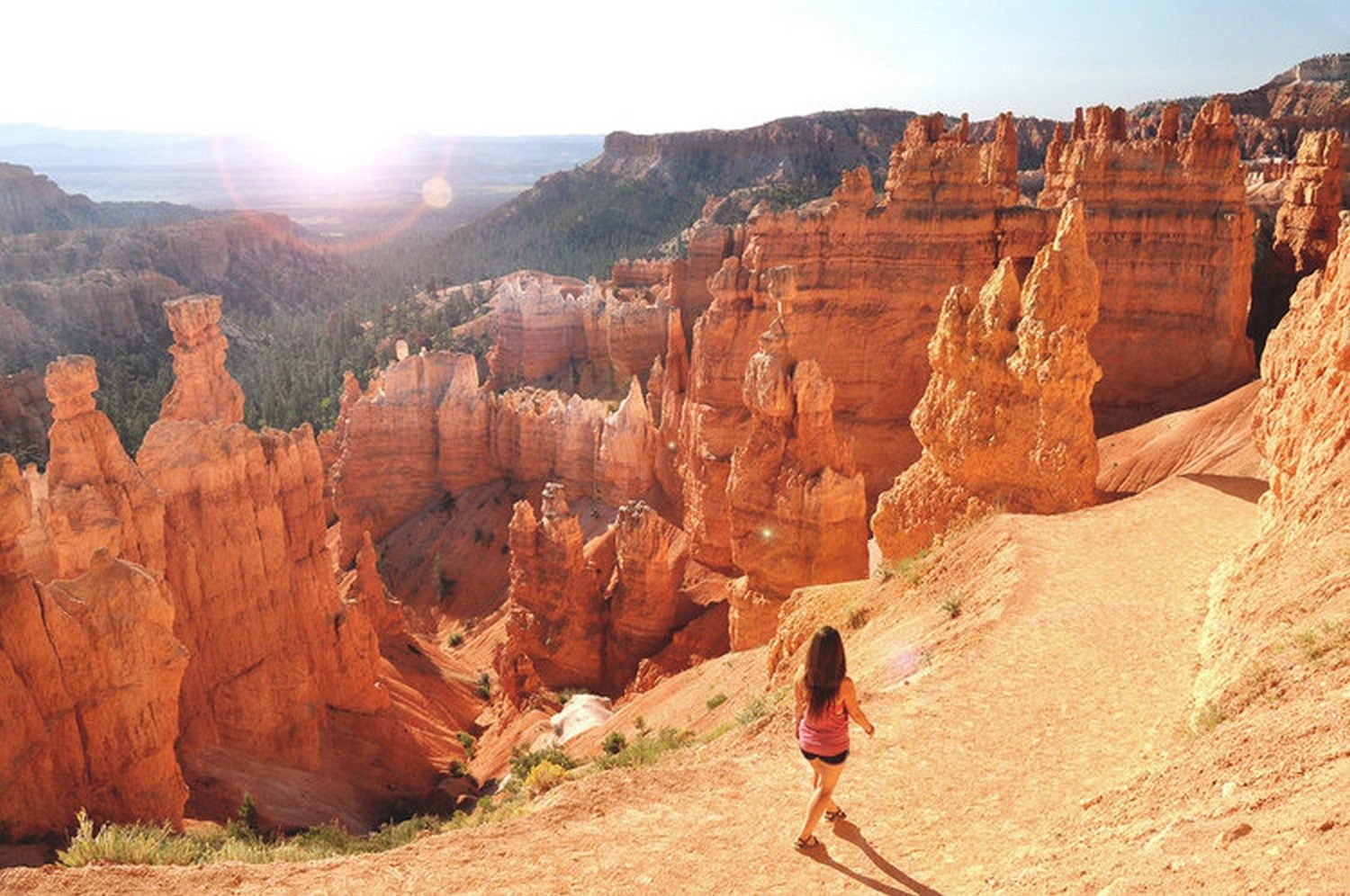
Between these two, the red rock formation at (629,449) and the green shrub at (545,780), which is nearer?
the green shrub at (545,780)

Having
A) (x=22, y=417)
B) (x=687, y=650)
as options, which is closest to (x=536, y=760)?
(x=687, y=650)

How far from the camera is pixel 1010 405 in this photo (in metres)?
15.5

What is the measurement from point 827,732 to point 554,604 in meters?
20.0

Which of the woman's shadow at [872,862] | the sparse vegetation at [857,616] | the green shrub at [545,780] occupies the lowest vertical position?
the green shrub at [545,780]

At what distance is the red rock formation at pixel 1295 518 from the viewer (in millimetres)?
7289

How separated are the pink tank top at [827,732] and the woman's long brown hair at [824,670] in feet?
0.17

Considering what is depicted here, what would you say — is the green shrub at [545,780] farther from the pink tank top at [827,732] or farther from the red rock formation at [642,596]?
the red rock formation at [642,596]

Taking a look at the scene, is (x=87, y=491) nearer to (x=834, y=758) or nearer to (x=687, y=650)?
(x=834, y=758)

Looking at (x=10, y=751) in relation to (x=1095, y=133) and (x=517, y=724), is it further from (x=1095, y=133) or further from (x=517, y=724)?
(x=1095, y=133)

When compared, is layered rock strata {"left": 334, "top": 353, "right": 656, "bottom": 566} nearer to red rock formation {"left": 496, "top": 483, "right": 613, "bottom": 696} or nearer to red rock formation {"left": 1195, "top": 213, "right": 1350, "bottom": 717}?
red rock formation {"left": 496, "top": 483, "right": 613, "bottom": 696}

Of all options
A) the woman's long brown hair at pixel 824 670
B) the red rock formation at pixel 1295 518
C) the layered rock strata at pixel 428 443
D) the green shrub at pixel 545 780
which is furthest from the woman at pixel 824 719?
the layered rock strata at pixel 428 443

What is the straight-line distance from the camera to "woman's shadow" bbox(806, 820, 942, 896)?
253 inches

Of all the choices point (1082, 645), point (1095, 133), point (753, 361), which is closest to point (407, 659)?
point (753, 361)

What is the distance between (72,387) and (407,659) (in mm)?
14937
